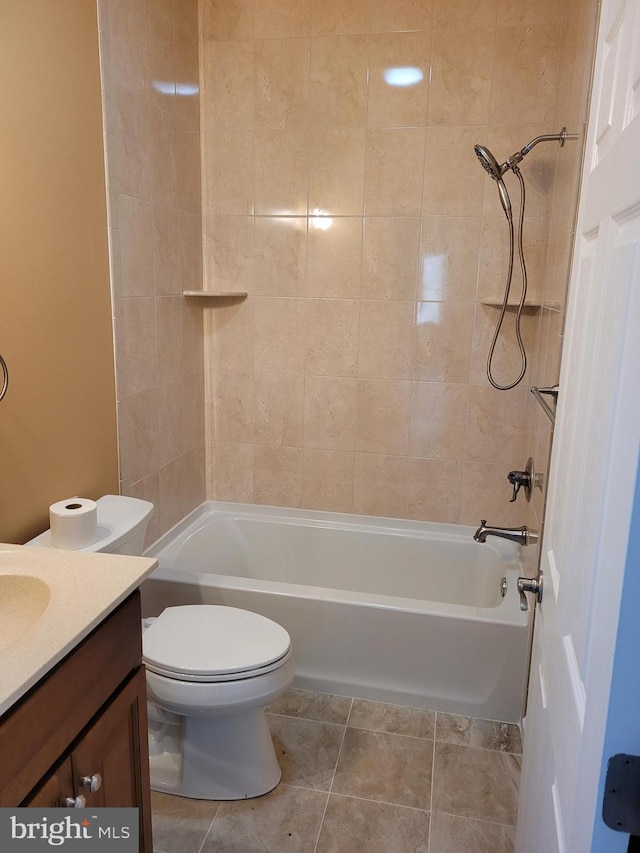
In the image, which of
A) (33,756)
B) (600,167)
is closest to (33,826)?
(33,756)

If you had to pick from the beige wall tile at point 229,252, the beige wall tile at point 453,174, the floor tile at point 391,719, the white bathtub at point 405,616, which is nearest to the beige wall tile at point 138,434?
the white bathtub at point 405,616

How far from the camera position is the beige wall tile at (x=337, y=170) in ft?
8.66

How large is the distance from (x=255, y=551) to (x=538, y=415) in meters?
1.40

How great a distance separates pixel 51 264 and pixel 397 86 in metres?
1.57

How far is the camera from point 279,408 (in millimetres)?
2928

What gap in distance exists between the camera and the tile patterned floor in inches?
68.5

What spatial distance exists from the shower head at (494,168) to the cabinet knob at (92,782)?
2.07 metres

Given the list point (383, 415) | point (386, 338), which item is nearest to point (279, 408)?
point (383, 415)

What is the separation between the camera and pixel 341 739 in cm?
212

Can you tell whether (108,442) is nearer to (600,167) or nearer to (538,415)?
(538,415)

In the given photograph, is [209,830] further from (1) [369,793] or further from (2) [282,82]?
(2) [282,82]

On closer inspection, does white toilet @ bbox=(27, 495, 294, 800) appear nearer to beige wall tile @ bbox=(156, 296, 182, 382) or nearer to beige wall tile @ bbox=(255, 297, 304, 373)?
beige wall tile @ bbox=(156, 296, 182, 382)

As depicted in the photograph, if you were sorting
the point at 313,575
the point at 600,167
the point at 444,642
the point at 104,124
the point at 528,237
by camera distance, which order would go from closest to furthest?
the point at 600,167
the point at 104,124
the point at 444,642
the point at 528,237
the point at 313,575

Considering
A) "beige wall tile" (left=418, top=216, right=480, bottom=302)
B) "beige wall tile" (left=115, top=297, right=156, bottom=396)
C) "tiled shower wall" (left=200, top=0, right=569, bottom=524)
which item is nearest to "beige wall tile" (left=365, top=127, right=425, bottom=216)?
"tiled shower wall" (left=200, top=0, right=569, bottom=524)
